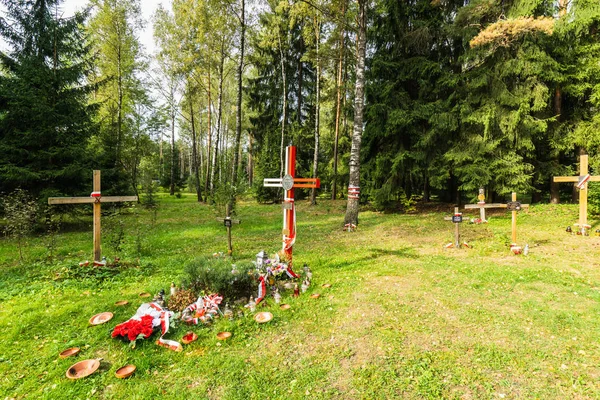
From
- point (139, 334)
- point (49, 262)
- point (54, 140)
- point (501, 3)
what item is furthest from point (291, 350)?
point (501, 3)

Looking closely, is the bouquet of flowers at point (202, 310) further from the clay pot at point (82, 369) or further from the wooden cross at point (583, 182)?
the wooden cross at point (583, 182)

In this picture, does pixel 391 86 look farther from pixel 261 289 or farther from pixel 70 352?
pixel 70 352

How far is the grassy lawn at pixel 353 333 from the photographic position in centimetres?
262

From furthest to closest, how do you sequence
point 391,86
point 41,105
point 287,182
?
1. point 391,86
2. point 41,105
3. point 287,182

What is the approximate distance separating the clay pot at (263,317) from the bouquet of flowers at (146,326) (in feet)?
3.23

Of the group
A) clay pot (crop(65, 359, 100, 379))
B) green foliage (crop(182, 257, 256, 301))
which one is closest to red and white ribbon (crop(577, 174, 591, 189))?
green foliage (crop(182, 257, 256, 301))

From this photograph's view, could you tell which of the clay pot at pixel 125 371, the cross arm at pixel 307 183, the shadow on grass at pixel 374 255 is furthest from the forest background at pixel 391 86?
the clay pot at pixel 125 371

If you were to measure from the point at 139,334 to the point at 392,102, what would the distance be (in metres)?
13.0

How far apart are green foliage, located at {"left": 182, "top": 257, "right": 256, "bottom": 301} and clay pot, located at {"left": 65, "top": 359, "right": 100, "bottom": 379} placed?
1.52m

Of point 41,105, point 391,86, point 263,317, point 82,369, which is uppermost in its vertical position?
point 391,86

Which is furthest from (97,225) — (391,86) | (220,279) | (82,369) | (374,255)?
(391,86)

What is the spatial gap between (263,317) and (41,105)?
427 inches

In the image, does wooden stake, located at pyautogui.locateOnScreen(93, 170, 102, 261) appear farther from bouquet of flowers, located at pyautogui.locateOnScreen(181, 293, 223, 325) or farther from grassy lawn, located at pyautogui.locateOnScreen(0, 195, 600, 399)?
bouquet of flowers, located at pyautogui.locateOnScreen(181, 293, 223, 325)

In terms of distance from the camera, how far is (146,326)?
335 cm
